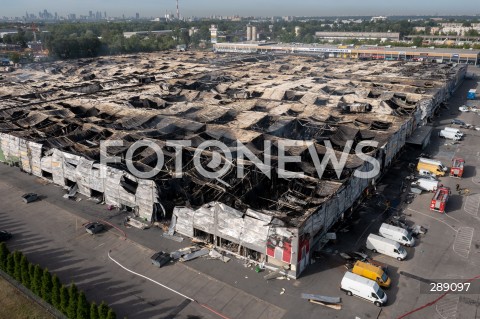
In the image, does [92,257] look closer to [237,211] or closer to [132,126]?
[237,211]

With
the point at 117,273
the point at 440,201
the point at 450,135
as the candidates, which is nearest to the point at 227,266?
the point at 117,273

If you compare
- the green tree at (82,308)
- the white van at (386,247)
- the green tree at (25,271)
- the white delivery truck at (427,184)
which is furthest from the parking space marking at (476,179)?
the green tree at (25,271)

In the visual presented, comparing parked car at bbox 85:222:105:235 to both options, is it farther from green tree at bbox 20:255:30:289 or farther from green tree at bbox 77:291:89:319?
green tree at bbox 77:291:89:319

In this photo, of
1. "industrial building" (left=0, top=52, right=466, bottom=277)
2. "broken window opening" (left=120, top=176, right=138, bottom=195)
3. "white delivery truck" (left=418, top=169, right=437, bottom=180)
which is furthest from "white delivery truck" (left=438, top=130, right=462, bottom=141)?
"broken window opening" (left=120, top=176, right=138, bottom=195)

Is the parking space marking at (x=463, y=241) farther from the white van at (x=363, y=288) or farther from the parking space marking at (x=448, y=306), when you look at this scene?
the white van at (x=363, y=288)

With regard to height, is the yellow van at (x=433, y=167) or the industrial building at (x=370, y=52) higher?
the industrial building at (x=370, y=52)

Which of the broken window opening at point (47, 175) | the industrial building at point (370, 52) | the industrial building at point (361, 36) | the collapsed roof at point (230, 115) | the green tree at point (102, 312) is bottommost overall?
the broken window opening at point (47, 175)
